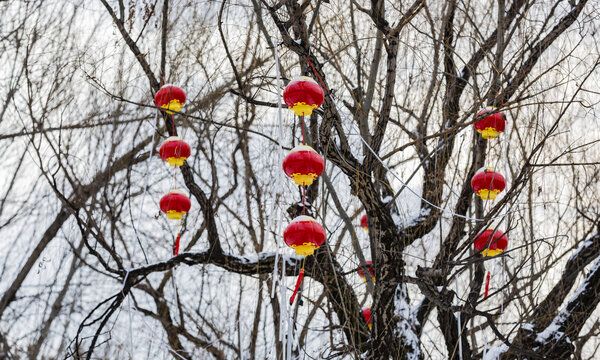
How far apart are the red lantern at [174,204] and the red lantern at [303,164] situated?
947 mm

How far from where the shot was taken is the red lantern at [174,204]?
8.86ft

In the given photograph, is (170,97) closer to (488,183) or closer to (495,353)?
(488,183)

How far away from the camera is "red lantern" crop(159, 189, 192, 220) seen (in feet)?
8.86

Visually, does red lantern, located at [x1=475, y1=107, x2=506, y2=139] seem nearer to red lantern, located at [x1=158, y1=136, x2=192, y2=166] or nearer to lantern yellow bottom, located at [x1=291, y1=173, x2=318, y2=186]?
lantern yellow bottom, located at [x1=291, y1=173, x2=318, y2=186]

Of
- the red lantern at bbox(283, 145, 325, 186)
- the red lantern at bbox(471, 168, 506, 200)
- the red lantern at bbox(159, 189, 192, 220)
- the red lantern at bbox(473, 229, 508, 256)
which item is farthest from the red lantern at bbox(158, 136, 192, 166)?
the red lantern at bbox(473, 229, 508, 256)

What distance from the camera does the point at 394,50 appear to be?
2.43 m

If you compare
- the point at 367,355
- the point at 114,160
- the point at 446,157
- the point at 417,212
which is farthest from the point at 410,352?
the point at 114,160

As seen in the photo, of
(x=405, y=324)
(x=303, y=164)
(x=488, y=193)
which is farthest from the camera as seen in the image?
(x=405, y=324)

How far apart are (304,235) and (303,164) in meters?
0.25

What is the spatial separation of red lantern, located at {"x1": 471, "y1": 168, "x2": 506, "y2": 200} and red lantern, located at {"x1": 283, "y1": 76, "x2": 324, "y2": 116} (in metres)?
0.97

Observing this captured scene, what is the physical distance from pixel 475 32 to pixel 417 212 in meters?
1.06

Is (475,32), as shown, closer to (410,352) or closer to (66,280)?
(410,352)

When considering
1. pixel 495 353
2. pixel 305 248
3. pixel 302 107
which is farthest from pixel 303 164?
pixel 495 353

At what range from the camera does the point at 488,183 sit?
2.47 meters
